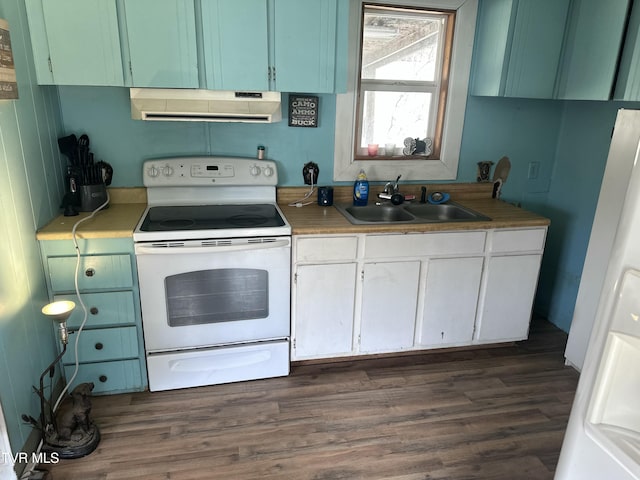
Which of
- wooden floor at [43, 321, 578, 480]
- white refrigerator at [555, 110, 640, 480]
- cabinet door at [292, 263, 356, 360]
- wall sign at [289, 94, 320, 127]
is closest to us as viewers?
white refrigerator at [555, 110, 640, 480]

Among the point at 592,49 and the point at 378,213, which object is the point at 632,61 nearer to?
the point at 592,49

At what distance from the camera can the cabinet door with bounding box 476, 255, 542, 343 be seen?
109 inches

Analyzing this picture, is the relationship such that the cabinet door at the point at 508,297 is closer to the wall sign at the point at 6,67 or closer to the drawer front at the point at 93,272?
the drawer front at the point at 93,272

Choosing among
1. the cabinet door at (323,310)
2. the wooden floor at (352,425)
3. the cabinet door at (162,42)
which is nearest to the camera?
the wooden floor at (352,425)

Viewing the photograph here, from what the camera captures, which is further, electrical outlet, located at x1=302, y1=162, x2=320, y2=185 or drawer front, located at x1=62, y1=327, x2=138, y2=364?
electrical outlet, located at x1=302, y1=162, x2=320, y2=185

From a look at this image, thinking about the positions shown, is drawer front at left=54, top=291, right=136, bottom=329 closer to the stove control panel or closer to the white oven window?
the white oven window

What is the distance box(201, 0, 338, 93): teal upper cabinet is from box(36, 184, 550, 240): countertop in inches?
28.1

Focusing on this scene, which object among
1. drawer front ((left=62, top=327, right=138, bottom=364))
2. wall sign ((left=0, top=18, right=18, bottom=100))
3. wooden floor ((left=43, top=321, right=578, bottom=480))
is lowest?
wooden floor ((left=43, top=321, right=578, bottom=480))

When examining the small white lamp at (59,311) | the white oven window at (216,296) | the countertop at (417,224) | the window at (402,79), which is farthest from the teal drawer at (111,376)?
the window at (402,79)

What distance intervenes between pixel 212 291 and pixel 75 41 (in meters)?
1.37

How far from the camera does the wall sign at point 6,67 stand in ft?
5.81

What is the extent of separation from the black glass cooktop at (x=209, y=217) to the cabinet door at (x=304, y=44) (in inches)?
27.8

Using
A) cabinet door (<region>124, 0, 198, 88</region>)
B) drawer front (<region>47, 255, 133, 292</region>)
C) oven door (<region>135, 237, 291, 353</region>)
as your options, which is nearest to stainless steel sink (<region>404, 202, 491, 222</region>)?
oven door (<region>135, 237, 291, 353</region>)

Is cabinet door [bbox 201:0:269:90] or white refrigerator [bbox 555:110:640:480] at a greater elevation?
cabinet door [bbox 201:0:269:90]
